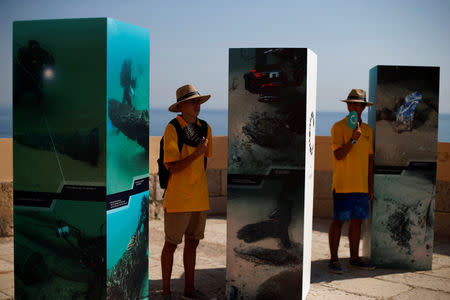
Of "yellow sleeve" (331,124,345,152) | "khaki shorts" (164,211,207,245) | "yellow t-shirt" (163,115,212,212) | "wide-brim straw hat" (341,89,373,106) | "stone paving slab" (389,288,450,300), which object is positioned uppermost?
"wide-brim straw hat" (341,89,373,106)

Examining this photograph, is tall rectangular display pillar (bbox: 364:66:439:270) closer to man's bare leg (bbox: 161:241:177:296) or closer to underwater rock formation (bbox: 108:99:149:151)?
man's bare leg (bbox: 161:241:177:296)

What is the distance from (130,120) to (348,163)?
2.43 m

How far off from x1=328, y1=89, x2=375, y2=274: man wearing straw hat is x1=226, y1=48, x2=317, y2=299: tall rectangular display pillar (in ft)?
2.76

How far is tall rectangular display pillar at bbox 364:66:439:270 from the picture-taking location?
212 inches

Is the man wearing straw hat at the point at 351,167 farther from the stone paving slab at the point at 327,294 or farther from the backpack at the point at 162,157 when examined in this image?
the backpack at the point at 162,157

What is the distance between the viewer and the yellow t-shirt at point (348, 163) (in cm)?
501

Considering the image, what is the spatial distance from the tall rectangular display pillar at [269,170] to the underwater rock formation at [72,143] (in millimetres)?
1313

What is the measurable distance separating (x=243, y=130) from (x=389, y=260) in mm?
2492

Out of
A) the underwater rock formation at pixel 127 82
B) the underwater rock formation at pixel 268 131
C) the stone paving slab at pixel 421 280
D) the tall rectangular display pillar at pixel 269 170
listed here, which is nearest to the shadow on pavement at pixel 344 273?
the stone paving slab at pixel 421 280

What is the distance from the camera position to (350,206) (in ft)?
16.9

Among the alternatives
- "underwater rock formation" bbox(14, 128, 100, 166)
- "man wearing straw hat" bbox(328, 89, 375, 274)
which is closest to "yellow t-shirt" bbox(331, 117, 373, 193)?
"man wearing straw hat" bbox(328, 89, 375, 274)

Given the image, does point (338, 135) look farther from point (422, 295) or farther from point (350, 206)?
point (422, 295)

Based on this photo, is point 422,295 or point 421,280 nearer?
point 422,295

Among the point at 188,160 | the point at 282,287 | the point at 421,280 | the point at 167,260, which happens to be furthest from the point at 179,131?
the point at 421,280
